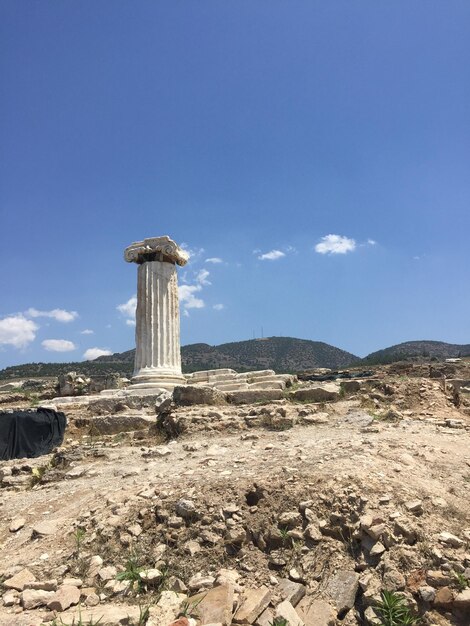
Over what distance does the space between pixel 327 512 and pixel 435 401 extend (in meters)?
5.94

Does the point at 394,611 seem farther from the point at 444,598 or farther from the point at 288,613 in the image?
the point at 288,613

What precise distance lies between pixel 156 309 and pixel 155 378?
7.56ft

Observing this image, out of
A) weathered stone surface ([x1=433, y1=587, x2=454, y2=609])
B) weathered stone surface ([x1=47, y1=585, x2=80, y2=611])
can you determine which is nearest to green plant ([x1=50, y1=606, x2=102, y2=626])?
weathered stone surface ([x1=47, y1=585, x2=80, y2=611])

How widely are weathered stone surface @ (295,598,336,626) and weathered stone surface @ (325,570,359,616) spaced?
3.2 inches

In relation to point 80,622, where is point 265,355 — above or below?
above

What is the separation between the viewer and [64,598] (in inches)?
122

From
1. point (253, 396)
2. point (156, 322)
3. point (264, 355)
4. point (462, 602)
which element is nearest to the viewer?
point (462, 602)

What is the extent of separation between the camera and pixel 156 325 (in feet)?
47.6

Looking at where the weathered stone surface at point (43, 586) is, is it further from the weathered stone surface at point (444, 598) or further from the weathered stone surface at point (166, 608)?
the weathered stone surface at point (444, 598)

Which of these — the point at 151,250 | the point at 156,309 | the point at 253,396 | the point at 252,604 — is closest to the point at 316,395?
the point at 253,396

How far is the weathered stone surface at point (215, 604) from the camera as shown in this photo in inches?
111

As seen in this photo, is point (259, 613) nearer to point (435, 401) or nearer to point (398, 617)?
point (398, 617)

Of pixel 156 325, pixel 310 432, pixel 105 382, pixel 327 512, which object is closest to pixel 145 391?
pixel 156 325

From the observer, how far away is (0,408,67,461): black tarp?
8.46m
